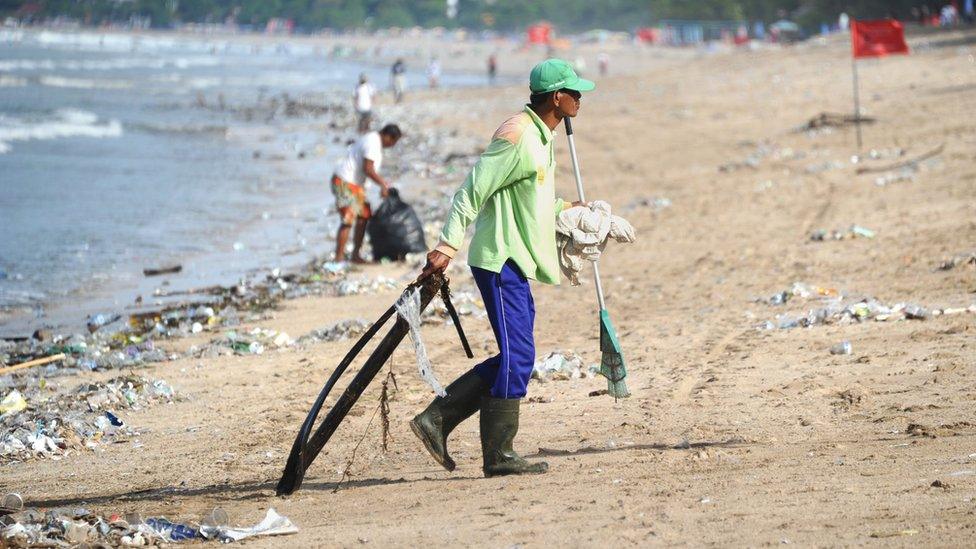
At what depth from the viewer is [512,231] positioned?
5.42 metres

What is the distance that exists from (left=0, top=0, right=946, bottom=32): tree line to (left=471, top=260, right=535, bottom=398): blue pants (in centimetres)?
9371

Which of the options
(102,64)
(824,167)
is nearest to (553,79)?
(824,167)

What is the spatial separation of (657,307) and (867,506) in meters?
5.31

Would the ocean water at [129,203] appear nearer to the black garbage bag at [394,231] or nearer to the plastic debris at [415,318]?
the black garbage bag at [394,231]

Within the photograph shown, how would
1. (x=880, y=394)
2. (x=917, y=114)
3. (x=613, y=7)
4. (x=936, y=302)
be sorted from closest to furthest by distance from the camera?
(x=880, y=394) < (x=936, y=302) < (x=917, y=114) < (x=613, y=7)

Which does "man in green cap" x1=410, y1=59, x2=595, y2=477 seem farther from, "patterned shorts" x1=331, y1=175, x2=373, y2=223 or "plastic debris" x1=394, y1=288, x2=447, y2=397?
"patterned shorts" x1=331, y1=175, x2=373, y2=223

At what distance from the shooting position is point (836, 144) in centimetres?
1941

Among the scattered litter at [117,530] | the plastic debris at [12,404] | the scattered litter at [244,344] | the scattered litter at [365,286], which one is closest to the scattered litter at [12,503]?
the scattered litter at [117,530]

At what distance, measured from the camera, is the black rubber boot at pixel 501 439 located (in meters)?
5.58

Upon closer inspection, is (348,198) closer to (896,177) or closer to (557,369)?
(557,369)

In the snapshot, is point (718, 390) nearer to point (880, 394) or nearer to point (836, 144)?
point (880, 394)

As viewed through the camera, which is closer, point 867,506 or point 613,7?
point 867,506

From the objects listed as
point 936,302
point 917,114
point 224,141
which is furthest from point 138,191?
point 936,302

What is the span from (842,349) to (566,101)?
10.6 ft
